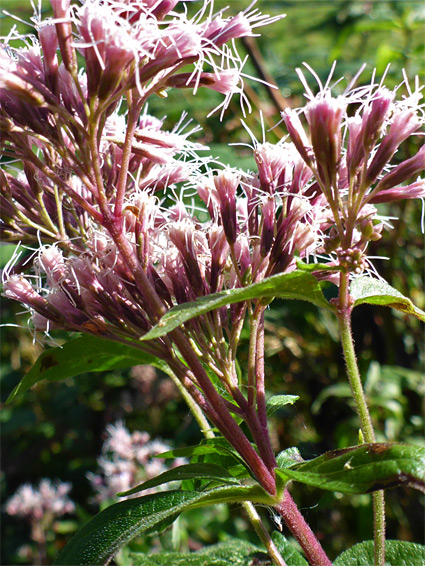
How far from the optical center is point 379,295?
2.80 feet

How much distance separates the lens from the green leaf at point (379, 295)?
86cm

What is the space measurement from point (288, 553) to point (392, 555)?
0.18 m

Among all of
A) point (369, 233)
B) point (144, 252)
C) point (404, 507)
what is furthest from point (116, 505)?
point (404, 507)

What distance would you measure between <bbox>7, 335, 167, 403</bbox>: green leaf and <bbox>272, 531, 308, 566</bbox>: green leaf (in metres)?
0.35

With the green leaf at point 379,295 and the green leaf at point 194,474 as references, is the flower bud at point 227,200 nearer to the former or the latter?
the green leaf at point 379,295

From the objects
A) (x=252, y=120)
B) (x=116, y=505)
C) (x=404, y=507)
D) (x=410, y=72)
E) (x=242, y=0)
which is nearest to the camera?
(x=116, y=505)

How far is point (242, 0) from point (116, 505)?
314cm

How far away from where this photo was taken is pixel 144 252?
0.87 metres

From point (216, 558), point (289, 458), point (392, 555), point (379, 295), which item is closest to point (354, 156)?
point (379, 295)

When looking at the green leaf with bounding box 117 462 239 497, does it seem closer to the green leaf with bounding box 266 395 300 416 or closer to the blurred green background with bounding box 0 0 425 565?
the green leaf with bounding box 266 395 300 416

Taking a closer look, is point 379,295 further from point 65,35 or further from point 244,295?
point 65,35

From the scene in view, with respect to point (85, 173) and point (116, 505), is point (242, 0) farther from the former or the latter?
point (116, 505)

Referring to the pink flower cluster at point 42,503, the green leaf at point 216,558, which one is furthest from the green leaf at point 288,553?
the pink flower cluster at point 42,503

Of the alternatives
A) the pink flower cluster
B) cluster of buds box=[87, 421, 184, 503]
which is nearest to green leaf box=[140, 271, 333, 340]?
cluster of buds box=[87, 421, 184, 503]
